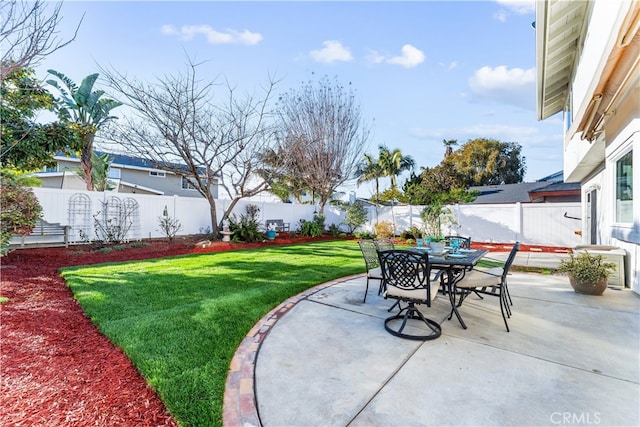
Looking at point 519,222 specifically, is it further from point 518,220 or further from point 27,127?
point 27,127

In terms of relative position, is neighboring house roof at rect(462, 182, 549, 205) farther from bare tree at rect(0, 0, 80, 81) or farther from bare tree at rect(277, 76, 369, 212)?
bare tree at rect(0, 0, 80, 81)

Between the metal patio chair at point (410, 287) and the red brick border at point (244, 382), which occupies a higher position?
the metal patio chair at point (410, 287)

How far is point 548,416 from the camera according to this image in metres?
2.04

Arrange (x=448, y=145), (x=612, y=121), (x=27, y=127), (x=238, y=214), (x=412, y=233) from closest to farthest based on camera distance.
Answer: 1. (x=612, y=121)
2. (x=27, y=127)
3. (x=412, y=233)
4. (x=238, y=214)
5. (x=448, y=145)

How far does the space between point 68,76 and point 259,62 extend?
10100mm

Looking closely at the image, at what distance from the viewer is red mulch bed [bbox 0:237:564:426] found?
79.0 inches

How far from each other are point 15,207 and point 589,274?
10.4 meters

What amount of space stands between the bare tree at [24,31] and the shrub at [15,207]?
3252 mm

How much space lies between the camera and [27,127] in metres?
6.00

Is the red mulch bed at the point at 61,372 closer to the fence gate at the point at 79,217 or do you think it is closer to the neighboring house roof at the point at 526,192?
the fence gate at the point at 79,217

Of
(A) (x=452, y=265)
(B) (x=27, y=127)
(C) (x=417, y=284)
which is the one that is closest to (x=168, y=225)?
(B) (x=27, y=127)

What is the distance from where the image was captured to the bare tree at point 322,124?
50.2ft

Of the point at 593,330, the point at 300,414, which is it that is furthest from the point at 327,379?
the point at 593,330

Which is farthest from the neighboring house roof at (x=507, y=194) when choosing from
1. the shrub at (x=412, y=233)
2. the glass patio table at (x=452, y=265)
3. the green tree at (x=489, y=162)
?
the glass patio table at (x=452, y=265)
